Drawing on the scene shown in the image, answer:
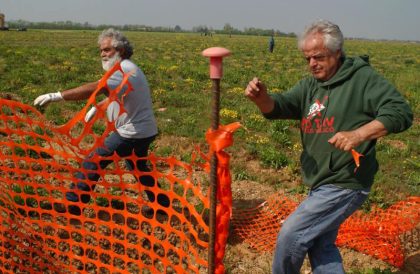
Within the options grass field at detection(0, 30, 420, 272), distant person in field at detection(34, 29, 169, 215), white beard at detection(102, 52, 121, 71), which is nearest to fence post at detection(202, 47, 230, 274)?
grass field at detection(0, 30, 420, 272)

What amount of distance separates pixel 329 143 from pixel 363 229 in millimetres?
1918

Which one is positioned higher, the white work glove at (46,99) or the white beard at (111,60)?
the white beard at (111,60)

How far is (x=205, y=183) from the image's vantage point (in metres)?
5.54

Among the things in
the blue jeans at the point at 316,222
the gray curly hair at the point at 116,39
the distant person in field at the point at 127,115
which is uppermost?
the gray curly hair at the point at 116,39

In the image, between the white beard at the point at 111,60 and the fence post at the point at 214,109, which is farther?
the white beard at the point at 111,60

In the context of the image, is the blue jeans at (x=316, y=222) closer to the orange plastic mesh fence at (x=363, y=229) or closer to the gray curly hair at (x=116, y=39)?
the orange plastic mesh fence at (x=363, y=229)

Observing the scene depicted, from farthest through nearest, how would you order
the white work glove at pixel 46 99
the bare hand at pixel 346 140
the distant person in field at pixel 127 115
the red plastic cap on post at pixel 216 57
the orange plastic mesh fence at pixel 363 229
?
the orange plastic mesh fence at pixel 363 229
the distant person in field at pixel 127 115
the white work glove at pixel 46 99
the bare hand at pixel 346 140
the red plastic cap on post at pixel 216 57

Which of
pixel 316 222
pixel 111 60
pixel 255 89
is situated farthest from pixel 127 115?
pixel 316 222

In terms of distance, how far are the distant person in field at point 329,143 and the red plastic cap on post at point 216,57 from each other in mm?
707

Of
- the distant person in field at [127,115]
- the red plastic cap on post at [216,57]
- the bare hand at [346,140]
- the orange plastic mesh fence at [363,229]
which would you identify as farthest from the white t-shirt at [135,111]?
the bare hand at [346,140]

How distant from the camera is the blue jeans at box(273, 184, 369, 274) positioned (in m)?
2.63

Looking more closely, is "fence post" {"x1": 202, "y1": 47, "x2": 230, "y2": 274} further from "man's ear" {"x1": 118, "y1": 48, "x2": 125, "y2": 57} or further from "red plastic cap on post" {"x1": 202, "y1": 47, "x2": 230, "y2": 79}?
"man's ear" {"x1": 118, "y1": 48, "x2": 125, "y2": 57}

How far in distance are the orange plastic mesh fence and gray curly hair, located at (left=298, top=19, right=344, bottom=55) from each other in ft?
7.33

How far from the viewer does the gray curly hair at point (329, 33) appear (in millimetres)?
2578
